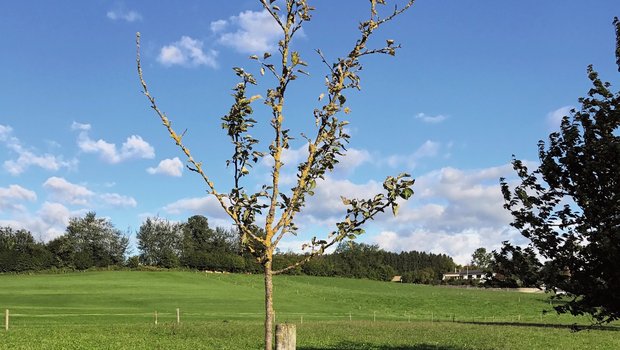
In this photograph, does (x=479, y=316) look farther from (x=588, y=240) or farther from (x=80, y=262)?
(x=80, y=262)

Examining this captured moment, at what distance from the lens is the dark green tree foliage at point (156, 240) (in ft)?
518

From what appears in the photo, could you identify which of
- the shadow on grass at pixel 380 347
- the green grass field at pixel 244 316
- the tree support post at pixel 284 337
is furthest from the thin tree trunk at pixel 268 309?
the shadow on grass at pixel 380 347

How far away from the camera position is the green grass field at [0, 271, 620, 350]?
3319 centimetres

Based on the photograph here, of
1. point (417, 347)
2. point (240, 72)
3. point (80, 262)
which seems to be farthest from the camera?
point (80, 262)

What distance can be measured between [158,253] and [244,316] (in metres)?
103

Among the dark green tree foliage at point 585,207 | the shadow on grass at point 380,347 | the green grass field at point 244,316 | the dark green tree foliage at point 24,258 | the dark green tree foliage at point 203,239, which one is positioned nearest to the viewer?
the dark green tree foliage at point 585,207

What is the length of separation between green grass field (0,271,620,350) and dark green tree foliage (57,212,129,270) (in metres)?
24.5

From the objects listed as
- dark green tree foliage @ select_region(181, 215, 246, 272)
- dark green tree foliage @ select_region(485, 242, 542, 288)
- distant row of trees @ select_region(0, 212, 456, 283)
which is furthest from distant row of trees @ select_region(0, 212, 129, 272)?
dark green tree foliage @ select_region(485, 242, 542, 288)

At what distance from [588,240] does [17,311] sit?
208 feet

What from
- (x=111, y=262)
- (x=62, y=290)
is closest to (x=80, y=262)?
(x=111, y=262)

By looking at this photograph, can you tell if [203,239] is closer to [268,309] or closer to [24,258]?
[24,258]

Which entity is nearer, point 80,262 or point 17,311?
point 17,311

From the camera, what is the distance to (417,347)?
29.9m

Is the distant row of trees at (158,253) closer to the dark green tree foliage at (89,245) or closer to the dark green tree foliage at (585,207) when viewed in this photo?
the dark green tree foliage at (89,245)
